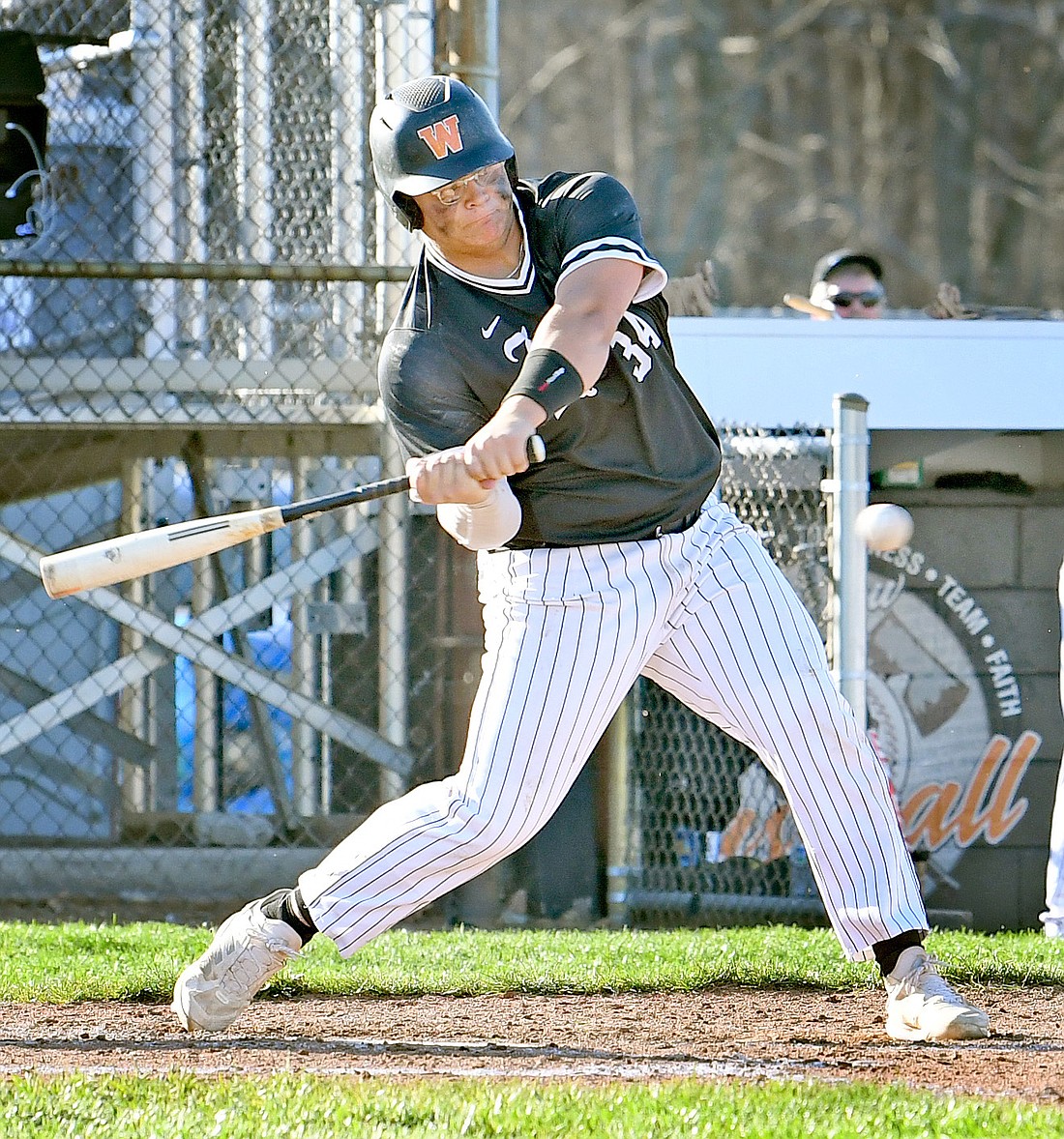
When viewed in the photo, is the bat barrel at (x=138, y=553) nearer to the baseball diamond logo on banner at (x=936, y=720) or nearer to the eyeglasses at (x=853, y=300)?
the baseball diamond logo on banner at (x=936, y=720)

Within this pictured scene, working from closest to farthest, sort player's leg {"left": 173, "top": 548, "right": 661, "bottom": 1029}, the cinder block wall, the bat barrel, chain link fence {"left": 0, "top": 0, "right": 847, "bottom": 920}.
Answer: player's leg {"left": 173, "top": 548, "right": 661, "bottom": 1029}, the bat barrel, the cinder block wall, chain link fence {"left": 0, "top": 0, "right": 847, "bottom": 920}

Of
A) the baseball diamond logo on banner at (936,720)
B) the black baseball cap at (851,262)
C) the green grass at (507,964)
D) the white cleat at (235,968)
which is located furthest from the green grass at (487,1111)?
the black baseball cap at (851,262)

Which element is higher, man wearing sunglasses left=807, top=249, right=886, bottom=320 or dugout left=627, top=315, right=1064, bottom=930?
man wearing sunglasses left=807, top=249, right=886, bottom=320

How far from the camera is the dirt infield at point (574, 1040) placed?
3727mm

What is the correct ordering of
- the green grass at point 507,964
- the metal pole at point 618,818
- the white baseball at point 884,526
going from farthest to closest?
the metal pole at point 618,818 → the white baseball at point 884,526 → the green grass at point 507,964

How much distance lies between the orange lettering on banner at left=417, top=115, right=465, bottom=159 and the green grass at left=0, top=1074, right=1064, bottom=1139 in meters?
1.72

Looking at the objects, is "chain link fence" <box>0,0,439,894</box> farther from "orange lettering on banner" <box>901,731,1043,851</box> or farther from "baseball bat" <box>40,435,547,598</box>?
"baseball bat" <box>40,435,547,598</box>

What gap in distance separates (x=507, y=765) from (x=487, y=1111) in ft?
2.55

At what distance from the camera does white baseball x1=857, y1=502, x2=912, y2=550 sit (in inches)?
234

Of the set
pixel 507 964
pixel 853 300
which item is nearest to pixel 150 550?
pixel 507 964

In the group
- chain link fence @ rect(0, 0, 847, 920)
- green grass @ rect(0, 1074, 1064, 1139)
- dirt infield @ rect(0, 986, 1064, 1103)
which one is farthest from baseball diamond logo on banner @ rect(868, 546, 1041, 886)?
green grass @ rect(0, 1074, 1064, 1139)

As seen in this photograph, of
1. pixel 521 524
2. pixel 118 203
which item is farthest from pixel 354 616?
pixel 521 524

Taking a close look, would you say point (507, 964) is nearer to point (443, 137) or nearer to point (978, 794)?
point (443, 137)

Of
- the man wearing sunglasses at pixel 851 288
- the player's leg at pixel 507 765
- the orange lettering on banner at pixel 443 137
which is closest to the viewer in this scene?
the orange lettering on banner at pixel 443 137
